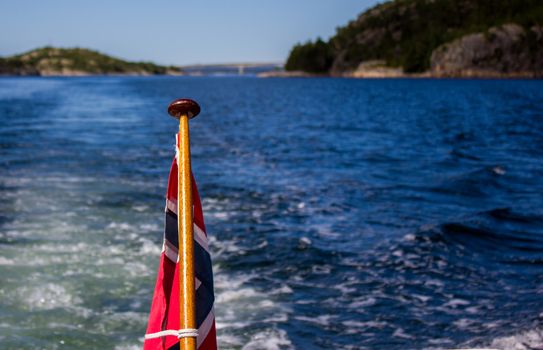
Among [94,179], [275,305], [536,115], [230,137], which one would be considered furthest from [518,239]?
[536,115]

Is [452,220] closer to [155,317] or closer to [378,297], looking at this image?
[378,297]

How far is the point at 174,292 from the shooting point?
4.32 metres

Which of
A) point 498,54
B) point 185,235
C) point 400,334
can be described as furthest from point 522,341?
point 498,54

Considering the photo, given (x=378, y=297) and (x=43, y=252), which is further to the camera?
(x=43, y=252)

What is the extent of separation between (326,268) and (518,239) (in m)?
5.00

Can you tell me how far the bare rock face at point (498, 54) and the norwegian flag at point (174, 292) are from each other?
198 meters

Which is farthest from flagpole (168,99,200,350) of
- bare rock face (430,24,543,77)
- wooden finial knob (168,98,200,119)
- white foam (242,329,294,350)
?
bare rock face (430,24,543,77)

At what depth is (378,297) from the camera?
10.3 metres

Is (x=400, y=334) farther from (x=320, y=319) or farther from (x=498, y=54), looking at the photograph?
(x=498, y=54)

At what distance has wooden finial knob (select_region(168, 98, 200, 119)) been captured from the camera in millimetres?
3932

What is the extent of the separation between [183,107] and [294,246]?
370 inches

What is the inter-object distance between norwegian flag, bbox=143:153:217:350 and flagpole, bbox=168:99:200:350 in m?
0.31

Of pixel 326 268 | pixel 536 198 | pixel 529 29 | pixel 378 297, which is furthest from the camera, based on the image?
pixel 529 29

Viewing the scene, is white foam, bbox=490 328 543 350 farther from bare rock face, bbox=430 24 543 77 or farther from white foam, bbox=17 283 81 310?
bare rock face, bbox=430 24 543 77
